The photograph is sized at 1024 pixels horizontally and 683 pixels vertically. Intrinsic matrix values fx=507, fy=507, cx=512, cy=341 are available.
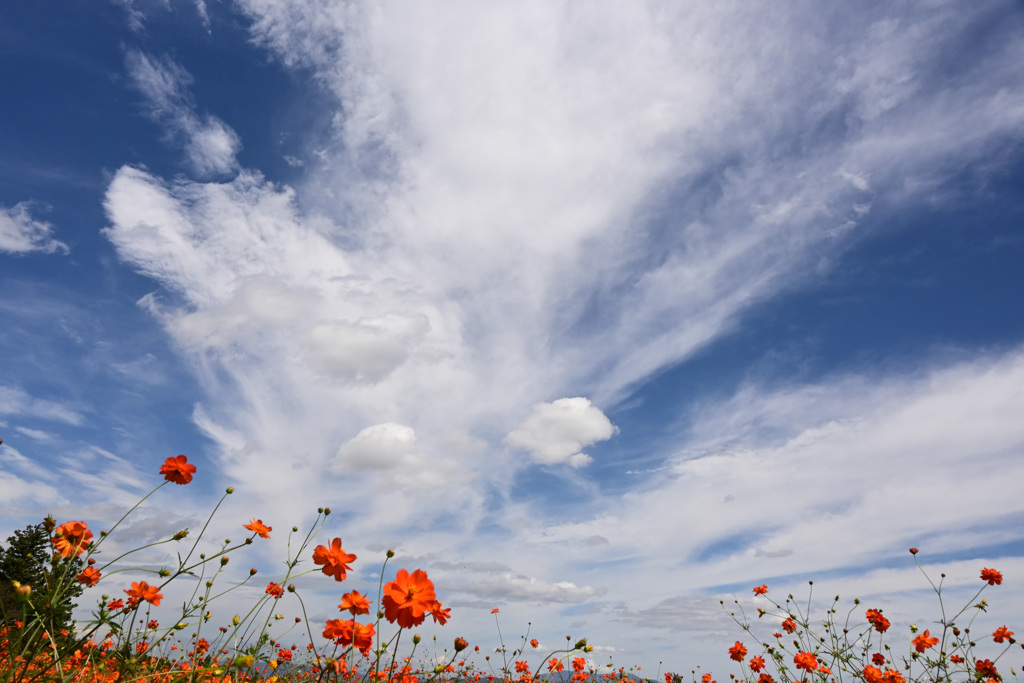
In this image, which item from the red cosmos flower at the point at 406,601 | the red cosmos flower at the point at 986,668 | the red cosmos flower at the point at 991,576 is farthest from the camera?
the red cosmos flower at the point at 991,576

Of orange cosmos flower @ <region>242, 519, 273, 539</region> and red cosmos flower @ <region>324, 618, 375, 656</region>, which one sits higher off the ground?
orange cosmos flower @ <region>242, 519, 273, 539</region>

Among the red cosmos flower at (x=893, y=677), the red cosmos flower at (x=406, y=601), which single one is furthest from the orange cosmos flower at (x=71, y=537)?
the red cosmos flower at (x=893, y=677)

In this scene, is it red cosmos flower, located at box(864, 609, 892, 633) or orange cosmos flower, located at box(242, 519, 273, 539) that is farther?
red cosmos flower, located at box(864, 609, 892, 633)

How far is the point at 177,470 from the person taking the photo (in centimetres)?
367

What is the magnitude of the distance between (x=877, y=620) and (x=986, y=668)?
1.00 meters

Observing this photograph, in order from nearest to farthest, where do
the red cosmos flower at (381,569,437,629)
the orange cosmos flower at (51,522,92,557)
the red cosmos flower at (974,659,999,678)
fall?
the red cosmos flower at (381,569,437,629) → the orange cosmos flower at (51,522,92,557) → the red cosmos flower at (974,659,999,678)

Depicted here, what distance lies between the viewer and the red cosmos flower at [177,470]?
12.0 feet

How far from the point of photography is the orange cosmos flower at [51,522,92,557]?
2.74 meters

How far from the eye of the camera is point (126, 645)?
9.33 feet

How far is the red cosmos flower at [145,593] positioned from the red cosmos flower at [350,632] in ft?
4.63

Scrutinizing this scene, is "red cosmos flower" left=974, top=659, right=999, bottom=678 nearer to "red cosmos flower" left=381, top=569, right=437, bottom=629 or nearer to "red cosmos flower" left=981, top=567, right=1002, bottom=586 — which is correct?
"red cosmos flower" left=981, top=567, right=1002, bottom=586

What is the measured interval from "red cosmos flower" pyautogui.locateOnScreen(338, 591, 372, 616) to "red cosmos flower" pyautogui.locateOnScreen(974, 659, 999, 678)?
650 cm

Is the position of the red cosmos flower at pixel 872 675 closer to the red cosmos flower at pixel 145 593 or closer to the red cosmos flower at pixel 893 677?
the red cosmos flower at pixel 893 677

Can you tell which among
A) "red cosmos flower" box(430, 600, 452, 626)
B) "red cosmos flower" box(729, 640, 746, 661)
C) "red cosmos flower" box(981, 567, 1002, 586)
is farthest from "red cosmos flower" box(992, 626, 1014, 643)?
"red cosmos flower" box(430, 600, 452, 626)
